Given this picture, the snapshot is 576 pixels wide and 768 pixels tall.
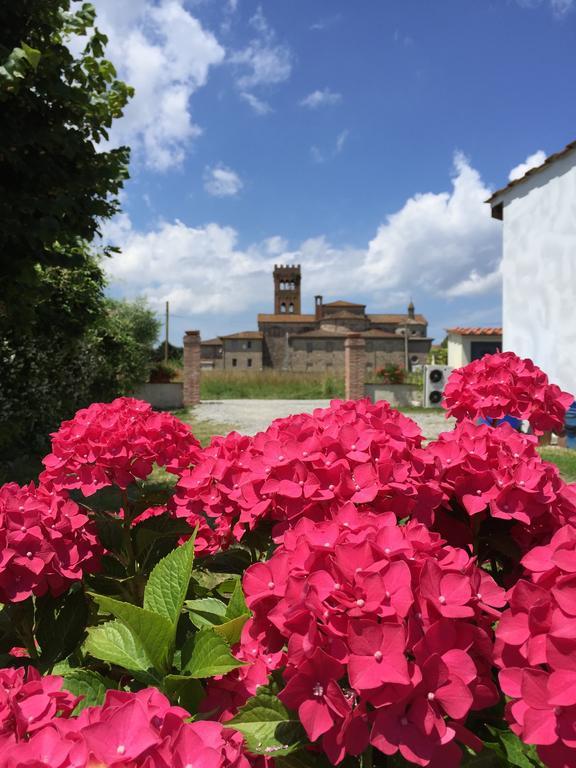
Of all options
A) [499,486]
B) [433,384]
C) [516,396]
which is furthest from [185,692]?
[433,384]

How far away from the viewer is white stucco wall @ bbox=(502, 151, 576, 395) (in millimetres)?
8930

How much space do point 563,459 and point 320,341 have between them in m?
39.7

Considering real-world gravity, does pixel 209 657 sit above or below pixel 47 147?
below

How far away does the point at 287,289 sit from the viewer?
7069cm

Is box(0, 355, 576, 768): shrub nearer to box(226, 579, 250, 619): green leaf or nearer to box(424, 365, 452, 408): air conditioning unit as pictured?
box(226, 579, 250, 619): green leaf

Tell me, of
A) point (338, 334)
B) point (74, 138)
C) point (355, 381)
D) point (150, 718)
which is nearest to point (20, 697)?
point (150, 718)

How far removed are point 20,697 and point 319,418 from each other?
895mm

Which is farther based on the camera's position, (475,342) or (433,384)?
(475,342)

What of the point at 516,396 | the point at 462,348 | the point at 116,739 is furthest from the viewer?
the point at 462,348

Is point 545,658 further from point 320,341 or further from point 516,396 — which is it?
point 320,341

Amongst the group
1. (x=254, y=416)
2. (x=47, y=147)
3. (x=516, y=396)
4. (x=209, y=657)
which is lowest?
(x=254, y=416)

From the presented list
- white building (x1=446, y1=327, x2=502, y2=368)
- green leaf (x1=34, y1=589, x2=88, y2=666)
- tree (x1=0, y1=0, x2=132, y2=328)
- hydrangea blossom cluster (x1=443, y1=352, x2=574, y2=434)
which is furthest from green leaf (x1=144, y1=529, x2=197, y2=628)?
white building (x1=446, y1=327, x2=502, y2=368)

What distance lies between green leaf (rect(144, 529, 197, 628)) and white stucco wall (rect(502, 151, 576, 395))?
9333mm

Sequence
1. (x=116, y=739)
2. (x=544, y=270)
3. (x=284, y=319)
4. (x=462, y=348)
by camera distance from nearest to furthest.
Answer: (x=116, y=739) → (x=544, y=270) → (x=462, y=348) → (x=284, y=319)
